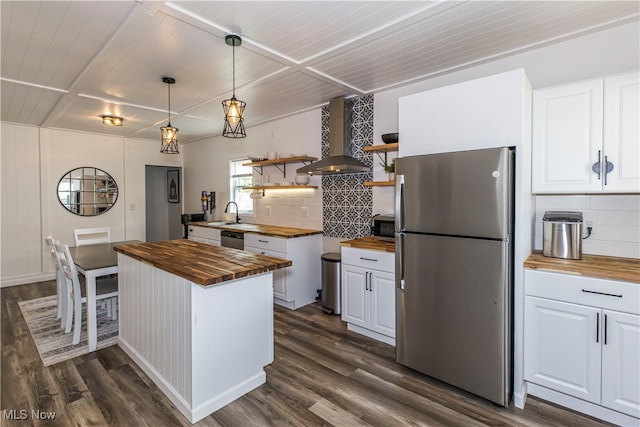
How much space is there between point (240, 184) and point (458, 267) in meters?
4.30

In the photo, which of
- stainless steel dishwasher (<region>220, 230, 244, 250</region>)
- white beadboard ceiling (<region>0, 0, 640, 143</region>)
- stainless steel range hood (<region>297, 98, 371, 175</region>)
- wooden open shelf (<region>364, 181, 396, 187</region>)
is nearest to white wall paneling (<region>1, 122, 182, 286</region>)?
white beadboard ceiling (<region>0, 0, 640, 143</region>)

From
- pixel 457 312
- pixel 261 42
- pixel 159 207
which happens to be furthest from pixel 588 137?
pixel 159 207

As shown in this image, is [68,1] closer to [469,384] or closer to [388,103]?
[388,103]

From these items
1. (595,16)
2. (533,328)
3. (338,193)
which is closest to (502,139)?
(595,16)

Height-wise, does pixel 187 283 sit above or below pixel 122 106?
below

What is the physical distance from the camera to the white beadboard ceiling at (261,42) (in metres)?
2.02

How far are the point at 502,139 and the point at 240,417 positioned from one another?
2.47 m

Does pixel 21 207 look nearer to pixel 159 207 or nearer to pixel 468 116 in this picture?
pixel 159 207

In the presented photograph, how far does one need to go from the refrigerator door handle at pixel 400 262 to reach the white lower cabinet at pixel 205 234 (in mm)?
2938

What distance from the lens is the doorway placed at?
7512mm

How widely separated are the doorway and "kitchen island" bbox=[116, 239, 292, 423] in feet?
17.5

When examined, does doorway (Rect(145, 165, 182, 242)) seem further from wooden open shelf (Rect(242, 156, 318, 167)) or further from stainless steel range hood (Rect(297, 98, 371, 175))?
stainless steel range hood (Rect(297, 98, 371, 175))

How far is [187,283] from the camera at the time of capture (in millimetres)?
1887

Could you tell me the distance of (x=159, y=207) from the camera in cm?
774
